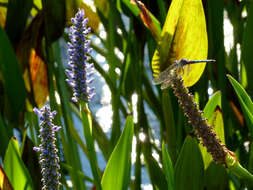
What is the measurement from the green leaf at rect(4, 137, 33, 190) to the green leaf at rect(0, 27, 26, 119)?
0.79ft

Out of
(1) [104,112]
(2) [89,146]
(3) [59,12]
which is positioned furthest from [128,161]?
(1) [104,112]

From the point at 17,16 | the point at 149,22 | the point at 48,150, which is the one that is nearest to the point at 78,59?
the point at 48,150

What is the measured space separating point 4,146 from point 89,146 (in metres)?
0.28

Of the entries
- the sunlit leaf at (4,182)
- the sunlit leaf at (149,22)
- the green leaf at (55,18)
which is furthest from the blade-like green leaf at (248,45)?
the sunlit leaf at (4,182)

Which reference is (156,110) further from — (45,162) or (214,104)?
(45,162)

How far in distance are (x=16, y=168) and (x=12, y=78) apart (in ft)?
0.84

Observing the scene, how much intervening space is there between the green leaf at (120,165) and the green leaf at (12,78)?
1.03 feet

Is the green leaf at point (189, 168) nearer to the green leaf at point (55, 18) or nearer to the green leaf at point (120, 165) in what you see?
the green leaf at point (120, 165)

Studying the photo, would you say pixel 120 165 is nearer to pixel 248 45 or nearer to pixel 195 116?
pixel 195 116

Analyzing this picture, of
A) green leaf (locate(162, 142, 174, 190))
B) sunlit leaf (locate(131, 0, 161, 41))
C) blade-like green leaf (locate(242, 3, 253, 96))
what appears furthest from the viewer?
blade-like green leaf (locate(242, 3, 253, 96))

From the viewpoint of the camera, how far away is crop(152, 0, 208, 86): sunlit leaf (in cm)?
56

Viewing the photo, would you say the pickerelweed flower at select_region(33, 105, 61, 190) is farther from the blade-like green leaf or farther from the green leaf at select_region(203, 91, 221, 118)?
the blade-like green leaf

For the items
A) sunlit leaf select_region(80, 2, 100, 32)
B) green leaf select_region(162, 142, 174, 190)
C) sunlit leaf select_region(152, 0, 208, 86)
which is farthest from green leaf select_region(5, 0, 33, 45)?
Answer: green leaf select_region(162, 142, 174, 190)

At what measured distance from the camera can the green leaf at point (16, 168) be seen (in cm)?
53
